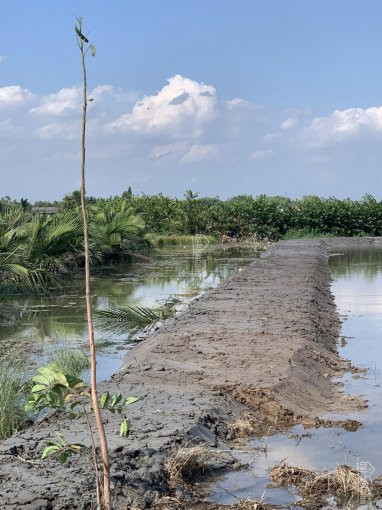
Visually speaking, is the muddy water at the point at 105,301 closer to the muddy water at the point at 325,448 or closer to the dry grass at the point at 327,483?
the muddy water at the point at 325,448

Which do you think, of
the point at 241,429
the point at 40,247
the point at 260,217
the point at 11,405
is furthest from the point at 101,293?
the point at 260,217

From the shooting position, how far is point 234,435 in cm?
600

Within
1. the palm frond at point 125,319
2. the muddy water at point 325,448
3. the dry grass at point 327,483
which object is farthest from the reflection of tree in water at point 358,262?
the dry grass at point 327,483

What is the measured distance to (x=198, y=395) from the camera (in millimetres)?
6727

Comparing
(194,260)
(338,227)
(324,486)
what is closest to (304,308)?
(324,486)

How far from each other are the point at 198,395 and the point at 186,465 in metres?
1.71

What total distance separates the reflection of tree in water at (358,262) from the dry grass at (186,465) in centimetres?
1502

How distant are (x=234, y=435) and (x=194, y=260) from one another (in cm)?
2039

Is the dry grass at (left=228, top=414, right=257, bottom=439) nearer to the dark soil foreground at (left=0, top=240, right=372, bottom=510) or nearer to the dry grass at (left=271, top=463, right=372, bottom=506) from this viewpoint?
the dark soil foreground at (left=0, top=240, right=372, bottom=510)

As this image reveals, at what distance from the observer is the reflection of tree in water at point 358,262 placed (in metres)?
21.2

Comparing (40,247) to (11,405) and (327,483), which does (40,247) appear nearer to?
(11,405)

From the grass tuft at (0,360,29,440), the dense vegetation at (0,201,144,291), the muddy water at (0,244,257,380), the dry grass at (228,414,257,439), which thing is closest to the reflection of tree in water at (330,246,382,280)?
the muddy water at (0,244,257,380)

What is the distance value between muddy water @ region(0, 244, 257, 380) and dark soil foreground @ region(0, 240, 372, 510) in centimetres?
98

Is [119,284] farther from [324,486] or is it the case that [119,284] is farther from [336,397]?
[324,486]
